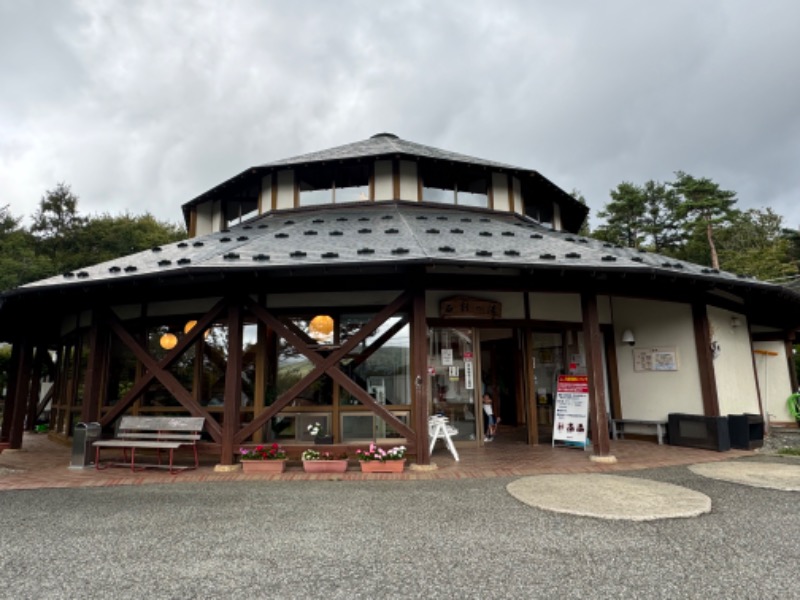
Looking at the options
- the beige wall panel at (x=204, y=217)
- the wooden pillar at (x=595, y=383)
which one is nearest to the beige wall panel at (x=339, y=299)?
the wooden pillar at (x=595, y=383)

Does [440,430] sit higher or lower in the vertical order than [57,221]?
lower

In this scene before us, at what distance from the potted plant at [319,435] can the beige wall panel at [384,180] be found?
16.4 feet

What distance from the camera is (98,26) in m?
10.3

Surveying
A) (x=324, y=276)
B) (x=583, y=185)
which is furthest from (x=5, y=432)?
(x=583, y=185)

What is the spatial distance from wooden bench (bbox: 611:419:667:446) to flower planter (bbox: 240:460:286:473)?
247 inches

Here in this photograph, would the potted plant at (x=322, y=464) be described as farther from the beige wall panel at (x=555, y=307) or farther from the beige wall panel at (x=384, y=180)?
the beige wall panel at (x=384, y=180)

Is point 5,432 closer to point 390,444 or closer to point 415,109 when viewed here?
point 390,444

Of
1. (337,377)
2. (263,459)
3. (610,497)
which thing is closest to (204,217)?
(337,377)

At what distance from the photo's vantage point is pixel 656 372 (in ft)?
26.7

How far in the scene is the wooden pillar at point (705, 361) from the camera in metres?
7.33

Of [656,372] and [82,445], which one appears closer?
[82,445]

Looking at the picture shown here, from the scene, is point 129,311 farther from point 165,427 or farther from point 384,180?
point 384,180

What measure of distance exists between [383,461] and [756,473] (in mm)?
4626

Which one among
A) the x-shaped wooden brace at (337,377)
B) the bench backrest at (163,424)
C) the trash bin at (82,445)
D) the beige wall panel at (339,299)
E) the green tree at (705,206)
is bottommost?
the trash bin at (82,445)
